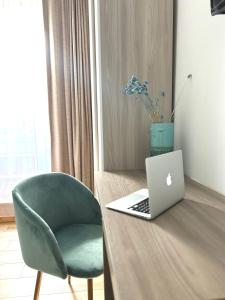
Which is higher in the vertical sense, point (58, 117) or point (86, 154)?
point (58, 117)

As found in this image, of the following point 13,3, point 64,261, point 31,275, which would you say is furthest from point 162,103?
point 13,3

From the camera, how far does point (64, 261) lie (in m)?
1.12

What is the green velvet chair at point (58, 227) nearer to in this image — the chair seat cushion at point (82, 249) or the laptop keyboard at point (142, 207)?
the chair seat cushion at point (82, 249)

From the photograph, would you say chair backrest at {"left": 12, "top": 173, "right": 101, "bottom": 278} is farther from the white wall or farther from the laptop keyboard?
the white wall

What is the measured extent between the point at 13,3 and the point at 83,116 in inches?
48.7

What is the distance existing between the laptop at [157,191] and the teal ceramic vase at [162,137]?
361mm

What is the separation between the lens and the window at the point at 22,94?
96.3 inches

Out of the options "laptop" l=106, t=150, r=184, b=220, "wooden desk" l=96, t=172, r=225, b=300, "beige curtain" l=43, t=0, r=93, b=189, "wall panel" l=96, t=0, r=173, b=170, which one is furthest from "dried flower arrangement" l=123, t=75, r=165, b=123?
"beige curtain" l=43, t=0, r=93, b=189

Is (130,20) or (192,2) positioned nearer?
(192,2)

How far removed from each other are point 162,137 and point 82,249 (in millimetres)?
690

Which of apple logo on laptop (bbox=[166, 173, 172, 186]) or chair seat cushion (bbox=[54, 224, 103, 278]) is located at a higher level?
apple logo on laptop (bbox=[166, 173, 172, 186])

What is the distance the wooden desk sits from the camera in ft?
1.51

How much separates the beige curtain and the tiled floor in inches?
37.5

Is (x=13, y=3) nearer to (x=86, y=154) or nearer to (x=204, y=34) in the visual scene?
(x=86, y=154)
